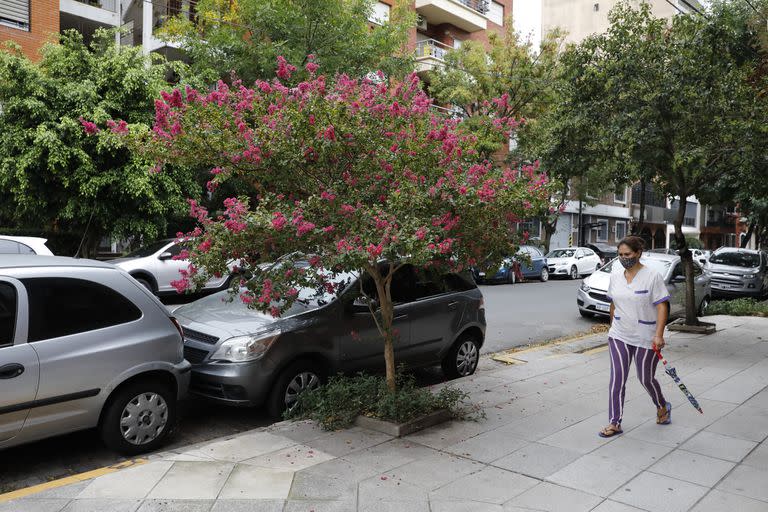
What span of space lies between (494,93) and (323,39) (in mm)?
A: 11205

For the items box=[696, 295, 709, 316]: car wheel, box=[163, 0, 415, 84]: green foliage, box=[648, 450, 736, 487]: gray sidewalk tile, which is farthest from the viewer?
box=[163, 0, 415, 84]: green foliage

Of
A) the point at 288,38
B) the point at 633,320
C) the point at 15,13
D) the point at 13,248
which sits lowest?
the point at 633,320

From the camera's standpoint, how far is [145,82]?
1559 centimetres

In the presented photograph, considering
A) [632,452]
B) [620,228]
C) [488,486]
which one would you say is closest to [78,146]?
A: [488,486]

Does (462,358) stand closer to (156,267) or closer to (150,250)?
(156,267)

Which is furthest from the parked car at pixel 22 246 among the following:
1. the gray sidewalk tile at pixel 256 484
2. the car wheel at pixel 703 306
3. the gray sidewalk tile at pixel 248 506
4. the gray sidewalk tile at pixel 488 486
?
the car wheel at pixel 703 306

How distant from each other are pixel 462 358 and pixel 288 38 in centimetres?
1195

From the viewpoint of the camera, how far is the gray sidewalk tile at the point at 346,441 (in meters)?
5.08

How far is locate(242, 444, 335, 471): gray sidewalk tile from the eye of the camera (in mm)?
4703

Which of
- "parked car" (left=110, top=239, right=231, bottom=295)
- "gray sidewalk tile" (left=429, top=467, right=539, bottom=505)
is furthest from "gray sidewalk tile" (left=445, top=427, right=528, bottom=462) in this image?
"parked car" (left=110, top=239, right=231, bottom=295)

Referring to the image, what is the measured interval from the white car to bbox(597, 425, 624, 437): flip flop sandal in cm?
2177

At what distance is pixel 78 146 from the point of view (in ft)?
47.0

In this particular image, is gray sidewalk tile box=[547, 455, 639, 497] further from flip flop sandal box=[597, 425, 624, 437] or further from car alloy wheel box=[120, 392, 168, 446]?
car alloy wheel box=[120, 392, 168, 446]

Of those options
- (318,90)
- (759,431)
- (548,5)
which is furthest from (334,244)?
(548,5)
